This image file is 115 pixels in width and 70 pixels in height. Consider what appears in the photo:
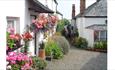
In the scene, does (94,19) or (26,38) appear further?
(94,19)

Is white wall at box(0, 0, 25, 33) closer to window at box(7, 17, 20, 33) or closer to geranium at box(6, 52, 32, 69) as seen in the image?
window at box(7, 17, 20, 33)

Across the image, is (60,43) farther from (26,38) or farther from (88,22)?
(88,22)

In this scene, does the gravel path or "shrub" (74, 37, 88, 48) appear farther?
"shrub" (74, 37, 88, 48)

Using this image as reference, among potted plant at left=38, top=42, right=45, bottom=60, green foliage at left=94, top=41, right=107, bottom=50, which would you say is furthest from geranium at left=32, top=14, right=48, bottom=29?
green foliage at left=94, top=41, right=107, bottom=50

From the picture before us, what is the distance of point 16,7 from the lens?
10.7 metres

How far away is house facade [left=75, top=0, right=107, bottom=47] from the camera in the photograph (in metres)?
28.9

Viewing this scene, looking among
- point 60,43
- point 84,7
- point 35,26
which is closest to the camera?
point 35,26

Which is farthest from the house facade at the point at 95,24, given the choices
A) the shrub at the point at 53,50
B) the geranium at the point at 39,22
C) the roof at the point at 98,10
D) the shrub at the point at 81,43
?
the geranium at the point at 39,22

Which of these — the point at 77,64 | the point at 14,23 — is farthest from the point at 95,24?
the point at 14,23

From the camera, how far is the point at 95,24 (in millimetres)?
29516

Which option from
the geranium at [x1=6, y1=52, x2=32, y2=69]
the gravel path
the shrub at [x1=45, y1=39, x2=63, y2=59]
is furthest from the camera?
the shrub at [x1=45, y1=39, x2=63, y2=59]

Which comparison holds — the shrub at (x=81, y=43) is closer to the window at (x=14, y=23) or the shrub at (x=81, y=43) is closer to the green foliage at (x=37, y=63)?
the green foliage at (x=37, y=63)
